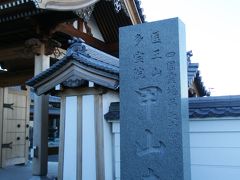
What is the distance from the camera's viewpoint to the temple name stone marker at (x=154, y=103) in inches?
154

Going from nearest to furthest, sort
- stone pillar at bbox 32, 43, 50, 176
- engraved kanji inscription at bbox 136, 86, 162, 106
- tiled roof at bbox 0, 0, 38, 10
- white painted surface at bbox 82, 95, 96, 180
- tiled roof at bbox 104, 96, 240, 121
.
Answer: engraved kanji inscription at bbox 136, 86, 162, 106, tiled roof at bbox 104, 96, 240, 121, white painted surface at bbox 82, 95, 96, 180, tiled roof at bbox 0, 0, 38, 10, stone pillar at bbox 32, 43, 50, 176

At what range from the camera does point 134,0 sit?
8.44m

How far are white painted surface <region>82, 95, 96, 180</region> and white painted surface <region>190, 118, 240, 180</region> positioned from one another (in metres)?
1.66

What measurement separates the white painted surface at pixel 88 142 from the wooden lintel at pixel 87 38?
7.16 ft

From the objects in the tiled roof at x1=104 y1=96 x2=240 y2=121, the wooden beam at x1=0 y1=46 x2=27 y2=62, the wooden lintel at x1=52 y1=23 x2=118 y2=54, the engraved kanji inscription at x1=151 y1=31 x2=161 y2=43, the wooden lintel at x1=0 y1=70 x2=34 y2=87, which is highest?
the wooden lintel at x1=52 y1=23 x2=118 y2=54

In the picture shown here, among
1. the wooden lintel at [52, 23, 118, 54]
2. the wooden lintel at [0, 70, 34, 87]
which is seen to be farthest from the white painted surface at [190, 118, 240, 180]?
the wooden lintel at [0, 70, 34, 87]

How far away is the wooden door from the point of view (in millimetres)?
9867

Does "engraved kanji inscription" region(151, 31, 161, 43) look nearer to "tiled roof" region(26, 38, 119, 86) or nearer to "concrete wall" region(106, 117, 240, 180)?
"tiled roof" region(26, 38, 119, 86)

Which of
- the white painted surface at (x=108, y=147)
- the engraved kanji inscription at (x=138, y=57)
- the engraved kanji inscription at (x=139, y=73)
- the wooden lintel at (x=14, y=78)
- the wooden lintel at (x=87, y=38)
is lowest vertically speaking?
the white painted surface at (x=108, y=147)

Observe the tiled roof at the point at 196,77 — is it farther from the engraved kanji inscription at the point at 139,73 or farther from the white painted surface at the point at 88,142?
the engraved kanji inscription at the point at 139,73

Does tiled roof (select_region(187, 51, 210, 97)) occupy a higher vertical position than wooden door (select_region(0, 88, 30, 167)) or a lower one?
higher

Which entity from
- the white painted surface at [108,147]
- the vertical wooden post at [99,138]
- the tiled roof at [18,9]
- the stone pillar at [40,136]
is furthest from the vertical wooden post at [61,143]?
the tiled roof at [18,9]

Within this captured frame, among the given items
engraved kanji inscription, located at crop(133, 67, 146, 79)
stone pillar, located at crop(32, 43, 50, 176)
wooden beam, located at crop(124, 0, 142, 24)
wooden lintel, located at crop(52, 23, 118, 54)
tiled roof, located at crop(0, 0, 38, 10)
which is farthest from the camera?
wooden beam, located at crop(124, 0, 142, 24)

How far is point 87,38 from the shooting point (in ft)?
27.8
